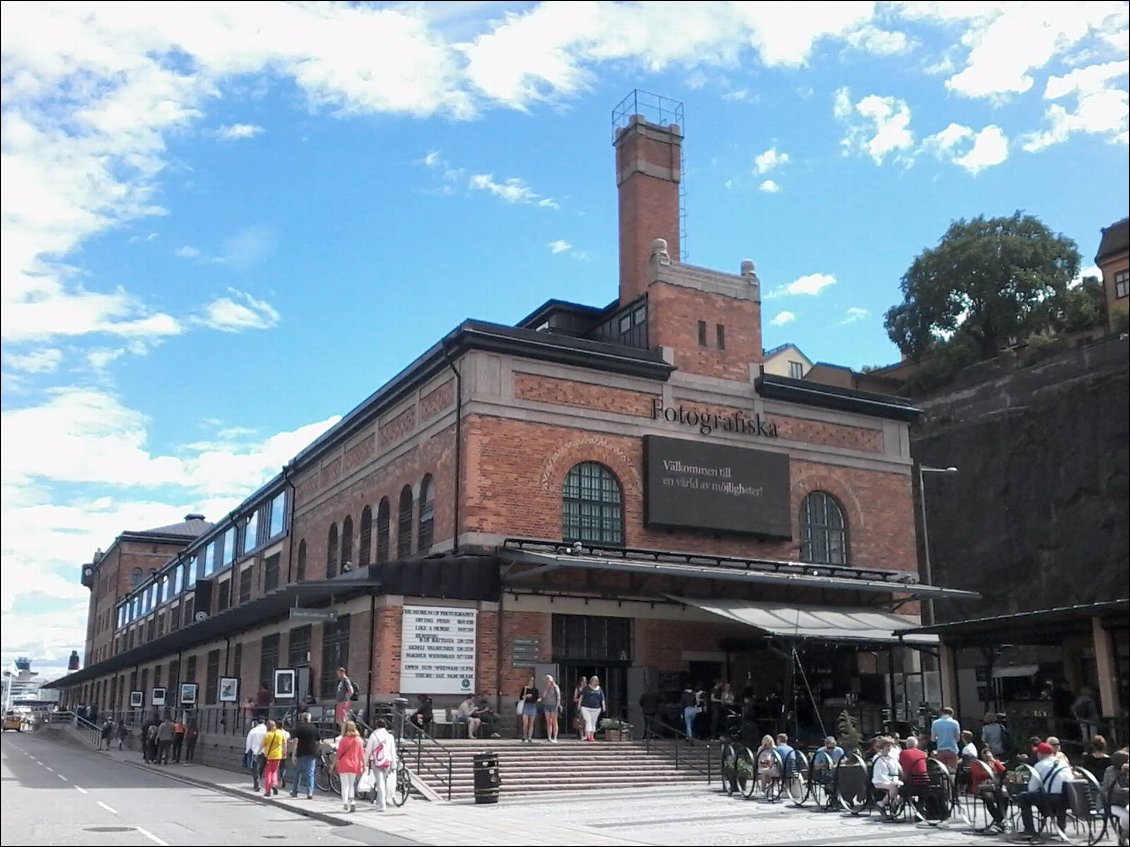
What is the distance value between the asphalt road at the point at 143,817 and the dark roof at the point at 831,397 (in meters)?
18.8

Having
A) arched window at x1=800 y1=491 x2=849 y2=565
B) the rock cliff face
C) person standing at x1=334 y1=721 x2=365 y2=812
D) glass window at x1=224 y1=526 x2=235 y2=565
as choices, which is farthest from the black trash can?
the rock cliff face

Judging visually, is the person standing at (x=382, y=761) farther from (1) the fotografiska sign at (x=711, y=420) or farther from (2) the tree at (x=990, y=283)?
(2) the tree at (x=990, y=283)

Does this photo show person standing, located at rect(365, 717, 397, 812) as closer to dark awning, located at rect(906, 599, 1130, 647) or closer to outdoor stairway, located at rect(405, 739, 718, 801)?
outdoor stairway, located at rect(405, 739, 718, 801)

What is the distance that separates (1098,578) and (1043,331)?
18584 millimetres

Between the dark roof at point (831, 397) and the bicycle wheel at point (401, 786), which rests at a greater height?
the dark roof at point (831, 397)

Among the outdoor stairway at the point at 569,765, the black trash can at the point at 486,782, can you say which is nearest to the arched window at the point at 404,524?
the outdoor stairway at the point at 569,765

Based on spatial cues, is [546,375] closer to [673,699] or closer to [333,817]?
[673,699]

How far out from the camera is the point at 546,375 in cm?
2923

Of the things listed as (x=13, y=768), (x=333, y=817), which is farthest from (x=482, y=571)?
(x=13, y=768)

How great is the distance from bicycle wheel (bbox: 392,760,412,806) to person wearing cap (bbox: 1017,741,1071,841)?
9.88 m

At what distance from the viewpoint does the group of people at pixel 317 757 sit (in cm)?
1847

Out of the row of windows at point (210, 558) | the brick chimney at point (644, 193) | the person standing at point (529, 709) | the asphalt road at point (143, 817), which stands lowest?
the asphalt road at point (143, 817)

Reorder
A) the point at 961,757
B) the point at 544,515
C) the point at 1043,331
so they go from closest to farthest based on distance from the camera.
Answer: the point at 961,757 → the point at 544,515 → the point at 1043,331

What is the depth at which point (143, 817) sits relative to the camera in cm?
1703
